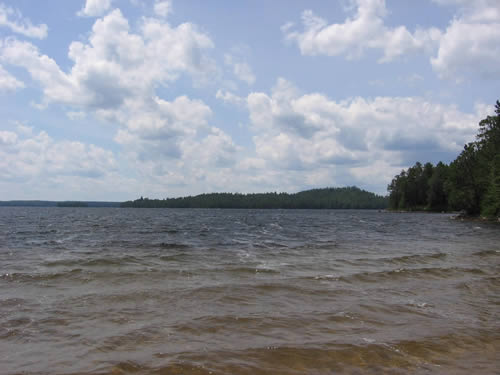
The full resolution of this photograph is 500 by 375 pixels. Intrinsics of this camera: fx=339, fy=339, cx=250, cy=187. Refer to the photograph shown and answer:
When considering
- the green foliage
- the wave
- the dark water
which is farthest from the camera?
the green foliage

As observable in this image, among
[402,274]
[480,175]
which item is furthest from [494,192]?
[402,274]

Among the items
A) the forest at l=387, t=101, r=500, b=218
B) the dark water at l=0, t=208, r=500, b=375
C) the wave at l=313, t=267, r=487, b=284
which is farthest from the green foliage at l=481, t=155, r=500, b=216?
the wave at l=313, t=267, r=487, b=284

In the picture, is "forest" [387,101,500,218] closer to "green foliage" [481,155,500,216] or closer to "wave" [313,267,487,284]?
"green foliage" [481,155,500,216]

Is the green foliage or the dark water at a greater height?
the green foliage

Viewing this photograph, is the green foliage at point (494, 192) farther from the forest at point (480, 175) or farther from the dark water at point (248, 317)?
the dark water at point (248, 317)

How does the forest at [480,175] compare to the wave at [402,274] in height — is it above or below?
above

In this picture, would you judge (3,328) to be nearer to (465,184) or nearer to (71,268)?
(71,268)

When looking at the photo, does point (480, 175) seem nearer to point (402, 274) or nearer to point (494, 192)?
point (494, 192)

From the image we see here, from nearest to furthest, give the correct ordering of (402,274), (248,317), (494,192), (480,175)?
1. (248,317)
2. (402,274)
3. (494,192)
4. (480,175)

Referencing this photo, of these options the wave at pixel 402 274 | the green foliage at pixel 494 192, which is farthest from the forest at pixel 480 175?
the wave at pixel 402 274

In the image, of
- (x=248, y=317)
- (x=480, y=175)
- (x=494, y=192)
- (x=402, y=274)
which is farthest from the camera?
(x=480, y=175)

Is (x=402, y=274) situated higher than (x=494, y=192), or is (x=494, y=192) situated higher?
(x=494, y=192)

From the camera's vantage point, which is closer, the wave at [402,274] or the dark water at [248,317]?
the dark water at [248,317]

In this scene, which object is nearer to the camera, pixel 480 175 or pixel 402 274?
pixel 402 274
